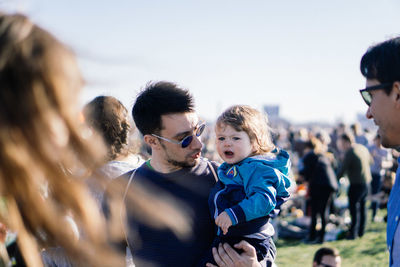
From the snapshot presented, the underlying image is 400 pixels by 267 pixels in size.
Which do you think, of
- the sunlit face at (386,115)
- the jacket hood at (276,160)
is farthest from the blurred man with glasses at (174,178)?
the sunlit face at (386,115)

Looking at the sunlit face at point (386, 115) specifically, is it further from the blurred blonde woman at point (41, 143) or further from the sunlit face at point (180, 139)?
the blurred blonde woman at point (41, 143)

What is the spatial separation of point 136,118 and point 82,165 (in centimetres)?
182

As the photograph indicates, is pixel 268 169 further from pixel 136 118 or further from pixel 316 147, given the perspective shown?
pixel 316 147

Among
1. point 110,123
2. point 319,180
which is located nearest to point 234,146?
point 110,123

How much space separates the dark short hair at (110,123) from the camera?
9.70 ft

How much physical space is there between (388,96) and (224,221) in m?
1.03

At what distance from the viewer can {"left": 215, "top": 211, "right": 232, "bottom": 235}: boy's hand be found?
2.07m

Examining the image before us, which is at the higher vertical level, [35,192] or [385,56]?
[385,56]

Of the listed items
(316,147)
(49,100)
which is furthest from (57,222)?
(316,147)

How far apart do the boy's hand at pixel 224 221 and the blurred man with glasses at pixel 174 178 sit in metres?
0.12

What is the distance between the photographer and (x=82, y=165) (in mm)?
1095

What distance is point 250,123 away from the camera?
245cm

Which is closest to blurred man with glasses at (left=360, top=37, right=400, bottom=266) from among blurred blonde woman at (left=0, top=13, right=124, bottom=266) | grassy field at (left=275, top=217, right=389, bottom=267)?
blurred blonde woman at (left=0, top=13, right=124, bottom=266)

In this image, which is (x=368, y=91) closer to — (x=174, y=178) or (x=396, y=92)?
(x=396, y=92)
